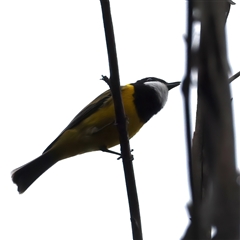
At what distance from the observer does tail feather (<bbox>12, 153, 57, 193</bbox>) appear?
468 centimetres

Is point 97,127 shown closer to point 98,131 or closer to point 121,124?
point 98,131

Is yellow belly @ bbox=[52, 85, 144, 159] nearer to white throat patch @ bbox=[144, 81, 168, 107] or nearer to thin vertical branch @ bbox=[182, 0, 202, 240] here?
white throat patch @ bbox=[144, 81, 168, 107]

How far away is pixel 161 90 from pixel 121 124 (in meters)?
2.00

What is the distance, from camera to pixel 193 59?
661 mm

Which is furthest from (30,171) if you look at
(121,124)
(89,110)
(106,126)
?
(121,124)

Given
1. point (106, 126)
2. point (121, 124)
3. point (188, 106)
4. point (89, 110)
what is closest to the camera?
point (188, 106)

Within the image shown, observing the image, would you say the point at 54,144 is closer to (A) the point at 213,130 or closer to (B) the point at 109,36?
(B) the point at 109,36

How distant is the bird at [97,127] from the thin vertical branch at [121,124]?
3.93ft

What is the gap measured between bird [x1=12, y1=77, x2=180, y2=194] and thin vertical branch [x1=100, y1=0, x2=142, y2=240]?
1.20 meters

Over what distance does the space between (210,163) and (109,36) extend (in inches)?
61.7

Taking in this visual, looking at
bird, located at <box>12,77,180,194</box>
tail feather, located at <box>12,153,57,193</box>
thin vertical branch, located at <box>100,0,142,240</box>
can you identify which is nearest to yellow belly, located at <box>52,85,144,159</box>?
bird, located at <box>12,77,180,194</box>

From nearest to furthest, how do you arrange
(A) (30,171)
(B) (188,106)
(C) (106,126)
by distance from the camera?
(B) (188,106) < (C) (106,126) < (A) (30,171)

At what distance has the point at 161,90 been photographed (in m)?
4.82

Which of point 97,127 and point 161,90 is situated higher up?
point 161,90
